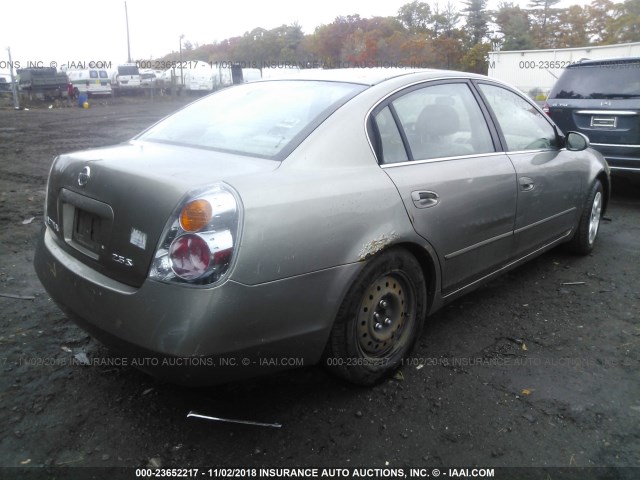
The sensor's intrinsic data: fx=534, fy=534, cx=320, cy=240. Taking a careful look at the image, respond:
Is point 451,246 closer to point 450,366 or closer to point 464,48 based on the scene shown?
point 450,366

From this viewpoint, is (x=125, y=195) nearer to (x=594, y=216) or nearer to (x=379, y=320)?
(x=379, y=320)

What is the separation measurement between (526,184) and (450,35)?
54.1 m

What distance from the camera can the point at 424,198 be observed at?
2766 millimetres

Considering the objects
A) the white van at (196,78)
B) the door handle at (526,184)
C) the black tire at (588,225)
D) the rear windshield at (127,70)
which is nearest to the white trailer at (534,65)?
the white van at (196,78)

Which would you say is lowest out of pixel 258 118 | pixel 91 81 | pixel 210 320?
pixel 210 320

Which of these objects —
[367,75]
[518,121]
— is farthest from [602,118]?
[367,75]

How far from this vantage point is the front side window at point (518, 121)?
3.64 meters

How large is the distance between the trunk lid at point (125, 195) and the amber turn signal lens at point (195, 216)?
0.06 m

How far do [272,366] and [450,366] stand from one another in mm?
1167

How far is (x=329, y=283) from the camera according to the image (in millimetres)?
2291

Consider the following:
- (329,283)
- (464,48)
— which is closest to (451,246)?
(329,283)

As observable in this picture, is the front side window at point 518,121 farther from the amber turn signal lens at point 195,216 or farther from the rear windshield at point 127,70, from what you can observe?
the rear windshield at point 127,70

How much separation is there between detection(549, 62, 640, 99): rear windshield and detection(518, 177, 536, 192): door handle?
152 inches

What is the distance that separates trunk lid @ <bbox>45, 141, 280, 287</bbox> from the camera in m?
2.10
